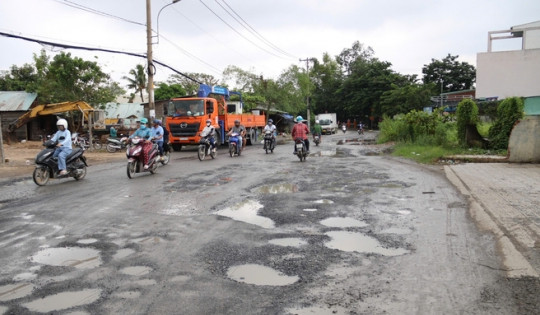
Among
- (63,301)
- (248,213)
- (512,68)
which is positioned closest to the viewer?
(63,301)

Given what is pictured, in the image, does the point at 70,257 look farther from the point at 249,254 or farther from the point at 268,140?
the point at 268,140

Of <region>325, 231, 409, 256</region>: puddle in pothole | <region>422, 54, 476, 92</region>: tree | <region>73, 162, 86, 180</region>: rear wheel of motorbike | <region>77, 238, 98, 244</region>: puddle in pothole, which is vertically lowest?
<region>325, 231, 409, 256</region>: puddle in pothole

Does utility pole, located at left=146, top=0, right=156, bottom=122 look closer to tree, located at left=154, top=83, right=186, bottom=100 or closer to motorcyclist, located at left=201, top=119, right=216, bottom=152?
motorcyclist, located at left=201, top=119, right=216, bottom=152

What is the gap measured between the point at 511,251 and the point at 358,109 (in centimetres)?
5936

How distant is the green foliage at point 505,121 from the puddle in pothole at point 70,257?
13765mm

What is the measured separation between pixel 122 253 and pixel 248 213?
219 centimetres

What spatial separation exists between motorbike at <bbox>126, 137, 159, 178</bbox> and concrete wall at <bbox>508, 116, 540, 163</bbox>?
1006 centimetres

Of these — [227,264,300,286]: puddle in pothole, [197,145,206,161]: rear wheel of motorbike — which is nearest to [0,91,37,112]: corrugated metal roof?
[197,145,206,161]: rear wheel of motorbike

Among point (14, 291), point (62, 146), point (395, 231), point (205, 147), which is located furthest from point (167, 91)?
point (14, 291)

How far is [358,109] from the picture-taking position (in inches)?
2435

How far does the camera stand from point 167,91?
137ft

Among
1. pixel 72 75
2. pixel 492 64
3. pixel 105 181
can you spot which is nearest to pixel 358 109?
pixel 492 64

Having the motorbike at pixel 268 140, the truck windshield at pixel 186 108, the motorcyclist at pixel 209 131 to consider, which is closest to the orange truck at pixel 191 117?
the truck windshield at pixel 186 108

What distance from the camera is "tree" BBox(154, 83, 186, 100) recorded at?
41344mm
